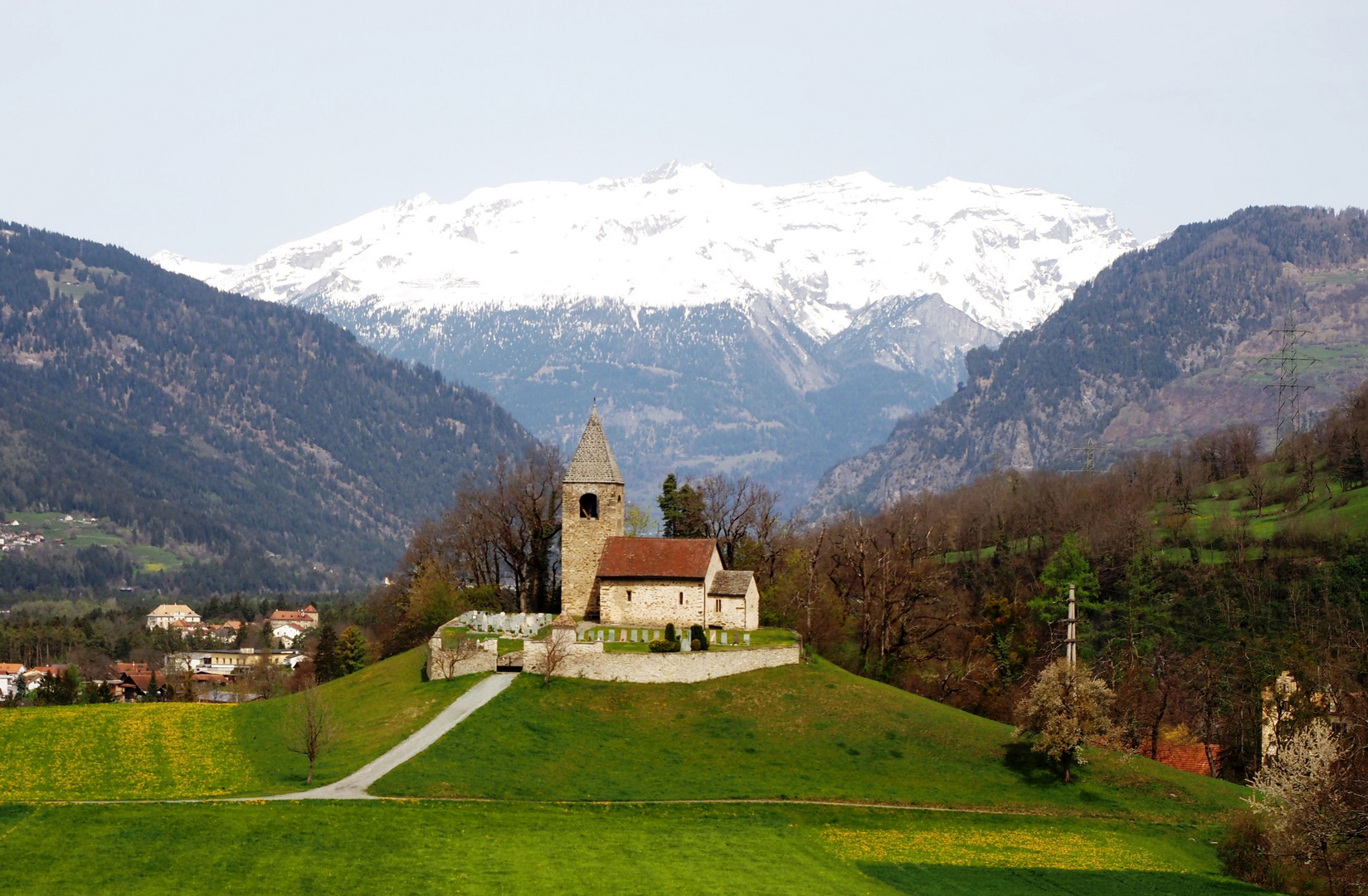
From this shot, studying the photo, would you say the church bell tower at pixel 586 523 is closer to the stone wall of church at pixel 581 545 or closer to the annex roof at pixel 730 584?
the stone wall of church at pixel 581 545

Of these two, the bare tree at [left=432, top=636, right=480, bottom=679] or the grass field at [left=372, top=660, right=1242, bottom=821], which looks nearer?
the grass field at [left=372, top=660, right=1242, bottom=821]

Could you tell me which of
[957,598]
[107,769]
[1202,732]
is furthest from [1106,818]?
[957,598]

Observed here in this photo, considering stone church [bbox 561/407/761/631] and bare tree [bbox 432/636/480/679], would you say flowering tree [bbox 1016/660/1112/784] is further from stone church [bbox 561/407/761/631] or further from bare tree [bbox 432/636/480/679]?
bare tree [bbox 432/636/480/679]

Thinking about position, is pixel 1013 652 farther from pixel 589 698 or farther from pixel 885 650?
pixel 589 698

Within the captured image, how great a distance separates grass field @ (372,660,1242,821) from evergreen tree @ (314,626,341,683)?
46.7 m

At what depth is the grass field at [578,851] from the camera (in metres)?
45.3

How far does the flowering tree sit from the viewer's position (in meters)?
72.1

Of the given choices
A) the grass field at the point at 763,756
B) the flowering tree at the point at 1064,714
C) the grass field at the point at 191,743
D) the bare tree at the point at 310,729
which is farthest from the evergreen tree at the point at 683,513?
the bare tree at the point at 310,729

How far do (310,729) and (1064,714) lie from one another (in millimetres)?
37620

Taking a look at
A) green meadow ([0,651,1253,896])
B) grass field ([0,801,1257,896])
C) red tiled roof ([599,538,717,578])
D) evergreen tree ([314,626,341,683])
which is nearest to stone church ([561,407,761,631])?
red tiled roof ([599,538,717,578])

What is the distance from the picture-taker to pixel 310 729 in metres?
62.9

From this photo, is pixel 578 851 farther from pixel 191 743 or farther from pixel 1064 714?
pixel 1064 714

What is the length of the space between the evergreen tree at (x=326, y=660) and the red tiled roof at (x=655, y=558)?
38752mm

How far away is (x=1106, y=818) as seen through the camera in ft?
222
